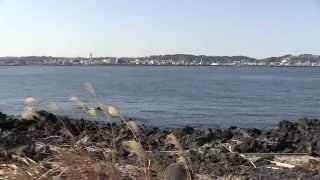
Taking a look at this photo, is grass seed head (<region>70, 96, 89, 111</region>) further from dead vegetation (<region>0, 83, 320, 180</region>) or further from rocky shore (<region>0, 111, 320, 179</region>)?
rocky shore (<region>0, 111, 320, 179</region>)

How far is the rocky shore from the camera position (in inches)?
203

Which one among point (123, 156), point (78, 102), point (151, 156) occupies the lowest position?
point (123, 156)

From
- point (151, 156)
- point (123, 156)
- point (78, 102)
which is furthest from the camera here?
point (123, 156)

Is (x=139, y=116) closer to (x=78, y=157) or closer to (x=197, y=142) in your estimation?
(x=197, y=142)

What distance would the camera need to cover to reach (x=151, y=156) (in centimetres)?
558

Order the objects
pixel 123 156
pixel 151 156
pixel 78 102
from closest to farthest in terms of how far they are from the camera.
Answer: pixel 78 102 < pixel 151 156 < pixel 123 156

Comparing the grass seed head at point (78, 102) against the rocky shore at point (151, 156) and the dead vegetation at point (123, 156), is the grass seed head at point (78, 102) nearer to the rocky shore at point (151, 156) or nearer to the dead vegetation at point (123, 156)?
the dead vegetation at point (123, 156)

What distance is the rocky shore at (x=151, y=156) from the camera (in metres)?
5.16

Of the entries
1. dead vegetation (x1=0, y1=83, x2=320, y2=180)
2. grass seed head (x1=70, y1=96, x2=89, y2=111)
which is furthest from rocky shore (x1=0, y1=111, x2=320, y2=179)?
grass seed head (x1=70, y1=96, x2=89, y2=111)

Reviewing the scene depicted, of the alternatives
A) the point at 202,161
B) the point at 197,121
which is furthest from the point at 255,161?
the point at 197,121

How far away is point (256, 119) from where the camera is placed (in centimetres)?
3297

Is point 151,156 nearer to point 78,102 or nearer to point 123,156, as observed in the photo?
point 78,102

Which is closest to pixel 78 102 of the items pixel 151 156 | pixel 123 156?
pixel 151 156

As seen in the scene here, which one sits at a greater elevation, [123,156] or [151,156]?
[151,156]
